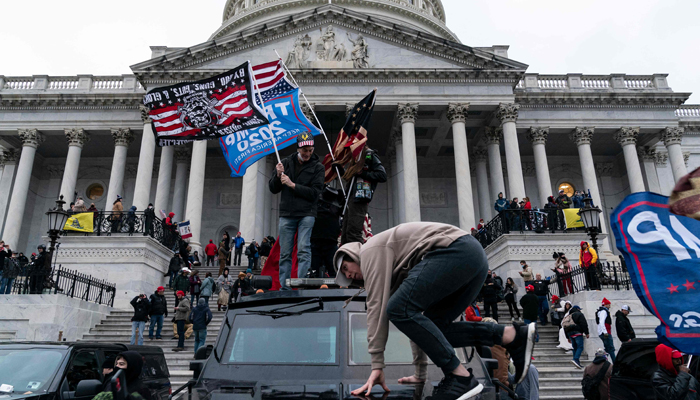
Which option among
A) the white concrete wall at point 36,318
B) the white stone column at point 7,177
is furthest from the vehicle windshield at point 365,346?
the white stone column at point 7,177

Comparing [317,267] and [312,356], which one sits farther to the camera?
[317,267]

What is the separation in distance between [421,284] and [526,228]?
2289 centimetres

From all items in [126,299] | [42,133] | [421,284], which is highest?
[42,133]

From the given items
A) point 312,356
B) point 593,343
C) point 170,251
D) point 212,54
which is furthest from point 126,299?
point 312,356

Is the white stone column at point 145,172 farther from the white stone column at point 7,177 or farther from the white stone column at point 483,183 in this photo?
the white stone column at point 483,183

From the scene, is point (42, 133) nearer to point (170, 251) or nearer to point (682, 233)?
point (170, 251)

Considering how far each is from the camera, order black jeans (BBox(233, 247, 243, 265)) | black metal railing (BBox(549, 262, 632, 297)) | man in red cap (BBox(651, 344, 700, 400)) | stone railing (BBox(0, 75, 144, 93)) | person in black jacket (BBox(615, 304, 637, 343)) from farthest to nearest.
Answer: stone railing (BBox(0, 75, 144, 93)) < black jeans (BBox(233, 247, 243, 265)) < black metal railing (BBox(549, 262, 632, 297)) < person in black jacket (BBox(615, 304, 637, 343)) < man in red cap (BBox(651, 344, 700, 400))

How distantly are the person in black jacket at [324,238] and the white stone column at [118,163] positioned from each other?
85.6 feet

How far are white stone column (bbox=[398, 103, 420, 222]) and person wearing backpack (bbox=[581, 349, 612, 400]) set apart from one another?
19261mm

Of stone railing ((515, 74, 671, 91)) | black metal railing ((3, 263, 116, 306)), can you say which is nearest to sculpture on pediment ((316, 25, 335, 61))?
stone railing ((515, 74, 671, 91))

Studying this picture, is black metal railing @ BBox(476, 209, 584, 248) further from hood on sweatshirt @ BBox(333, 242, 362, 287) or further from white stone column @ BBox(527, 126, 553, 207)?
hood on sweatshirt @ BBox(333, 242, 362, 287)

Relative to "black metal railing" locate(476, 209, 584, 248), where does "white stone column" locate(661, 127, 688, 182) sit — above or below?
above

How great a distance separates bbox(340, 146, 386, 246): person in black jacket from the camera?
7.34m

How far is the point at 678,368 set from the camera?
550 centimetres
